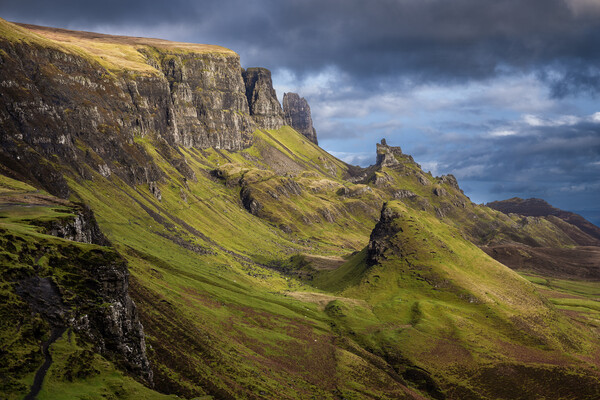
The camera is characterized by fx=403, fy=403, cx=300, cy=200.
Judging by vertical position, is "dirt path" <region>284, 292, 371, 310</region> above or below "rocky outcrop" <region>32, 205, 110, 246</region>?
below

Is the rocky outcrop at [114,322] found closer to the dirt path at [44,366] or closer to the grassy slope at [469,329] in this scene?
the dirt path at [44,366]

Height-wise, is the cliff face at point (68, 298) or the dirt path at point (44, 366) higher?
the cliff face at point (68, 298)

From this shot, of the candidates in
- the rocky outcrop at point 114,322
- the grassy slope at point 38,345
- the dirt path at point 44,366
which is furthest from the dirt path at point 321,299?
the dirt path at point 44,366

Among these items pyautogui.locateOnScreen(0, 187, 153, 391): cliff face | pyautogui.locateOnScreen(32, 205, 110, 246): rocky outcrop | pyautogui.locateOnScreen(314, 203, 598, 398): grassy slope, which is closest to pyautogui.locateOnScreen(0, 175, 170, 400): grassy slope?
pyautogui.locateOnScreen(0, 187, 153, 391): cliff face

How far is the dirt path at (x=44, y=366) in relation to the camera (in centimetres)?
4294

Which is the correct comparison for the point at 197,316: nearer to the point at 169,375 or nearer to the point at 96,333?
the point at 169,375

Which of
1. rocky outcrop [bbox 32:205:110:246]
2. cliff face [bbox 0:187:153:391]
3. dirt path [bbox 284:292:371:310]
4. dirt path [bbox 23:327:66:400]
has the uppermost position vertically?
rocky outcrop [bbox 32:205:110:246]

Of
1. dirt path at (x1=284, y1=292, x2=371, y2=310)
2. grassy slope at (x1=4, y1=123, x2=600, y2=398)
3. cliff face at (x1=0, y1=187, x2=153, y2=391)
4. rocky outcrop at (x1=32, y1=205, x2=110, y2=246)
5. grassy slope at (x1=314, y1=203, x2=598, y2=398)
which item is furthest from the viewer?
dirt path at (x1=284, y1=292, x2=371, y2=310)

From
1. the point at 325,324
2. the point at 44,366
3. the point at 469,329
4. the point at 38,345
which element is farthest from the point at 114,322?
the point at 469,329

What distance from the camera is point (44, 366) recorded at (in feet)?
156

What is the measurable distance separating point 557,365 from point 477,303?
136 ft

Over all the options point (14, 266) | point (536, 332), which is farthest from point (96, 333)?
point (536, 332)

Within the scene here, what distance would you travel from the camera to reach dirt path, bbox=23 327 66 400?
42938 mm

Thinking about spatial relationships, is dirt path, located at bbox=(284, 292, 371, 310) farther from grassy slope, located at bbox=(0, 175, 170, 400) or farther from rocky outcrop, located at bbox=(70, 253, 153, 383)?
grassy slope, located at bbox=(0, 175, 170, 400)
